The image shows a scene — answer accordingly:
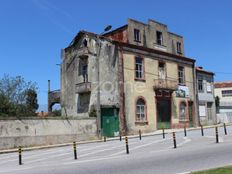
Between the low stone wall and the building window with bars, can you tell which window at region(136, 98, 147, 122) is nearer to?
the low stone wall

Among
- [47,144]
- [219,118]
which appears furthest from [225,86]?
[47,144]

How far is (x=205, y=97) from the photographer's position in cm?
4666

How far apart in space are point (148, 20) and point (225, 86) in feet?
108

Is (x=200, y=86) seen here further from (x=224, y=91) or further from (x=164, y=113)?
(x=224, y=91)

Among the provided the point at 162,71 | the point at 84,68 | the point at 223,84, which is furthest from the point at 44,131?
the point at 223,84

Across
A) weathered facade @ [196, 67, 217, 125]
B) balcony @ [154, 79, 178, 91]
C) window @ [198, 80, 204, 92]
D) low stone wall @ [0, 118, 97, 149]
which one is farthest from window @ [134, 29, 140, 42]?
window @ [198, 80, 204, 92]

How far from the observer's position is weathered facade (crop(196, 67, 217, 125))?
1790 inches

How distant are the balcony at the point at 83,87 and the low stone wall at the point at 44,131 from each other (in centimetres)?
514

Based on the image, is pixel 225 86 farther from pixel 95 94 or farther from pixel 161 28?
pixel 95 94

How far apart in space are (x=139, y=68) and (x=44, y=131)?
12.4m

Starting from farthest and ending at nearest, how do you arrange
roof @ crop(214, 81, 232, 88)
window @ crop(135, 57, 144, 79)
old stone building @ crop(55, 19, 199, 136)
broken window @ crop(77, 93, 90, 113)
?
roof @ crop(214, 81, 232, 88) → broken window @ crop(77, 93, 90, 113) → window @ crop(135, 57, 144, 79) → old stone building @ crop(55, 19, 199, 136)

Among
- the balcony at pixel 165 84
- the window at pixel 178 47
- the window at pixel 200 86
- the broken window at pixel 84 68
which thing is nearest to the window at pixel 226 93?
the window at pixel 200 86

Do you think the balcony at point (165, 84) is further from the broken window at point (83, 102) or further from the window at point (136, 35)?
the broken window at point (83, 102)

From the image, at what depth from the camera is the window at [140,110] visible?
3641 centimetres
